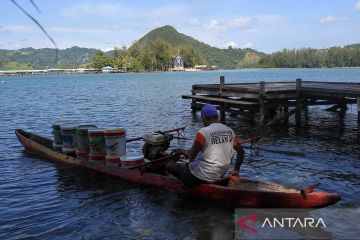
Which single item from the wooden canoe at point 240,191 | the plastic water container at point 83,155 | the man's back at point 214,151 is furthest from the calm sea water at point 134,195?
the man's back at point 214,151

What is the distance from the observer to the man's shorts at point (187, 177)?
9.55 metres

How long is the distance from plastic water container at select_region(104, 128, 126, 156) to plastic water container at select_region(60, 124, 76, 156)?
2.09m

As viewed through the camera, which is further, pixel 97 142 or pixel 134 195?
pixel 97 142

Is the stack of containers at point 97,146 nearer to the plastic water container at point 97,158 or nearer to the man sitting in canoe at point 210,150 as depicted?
the plastic water container at point 97,158

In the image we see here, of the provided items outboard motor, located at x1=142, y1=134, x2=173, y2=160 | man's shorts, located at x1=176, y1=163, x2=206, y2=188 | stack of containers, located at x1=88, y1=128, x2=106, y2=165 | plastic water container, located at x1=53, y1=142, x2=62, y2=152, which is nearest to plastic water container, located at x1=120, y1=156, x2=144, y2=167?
outboard motor, located at x1=142, y1=134, x2=173, y2=160

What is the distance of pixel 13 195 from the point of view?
11539mm

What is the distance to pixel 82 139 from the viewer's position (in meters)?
13.2

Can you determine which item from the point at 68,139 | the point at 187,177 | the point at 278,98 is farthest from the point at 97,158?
the point at 278,98

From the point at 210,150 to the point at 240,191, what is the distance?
4.11 ft

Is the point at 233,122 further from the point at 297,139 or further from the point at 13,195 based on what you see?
the point at 13,195

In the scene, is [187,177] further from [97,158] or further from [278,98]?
[278,98]

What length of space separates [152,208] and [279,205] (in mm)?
3077

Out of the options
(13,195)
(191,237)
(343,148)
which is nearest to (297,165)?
(343,148)

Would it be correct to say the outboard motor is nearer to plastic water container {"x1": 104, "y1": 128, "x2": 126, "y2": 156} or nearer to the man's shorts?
plastic water container {"x1": 104, "y1": 128, "x2": 126, "y2": 156}
